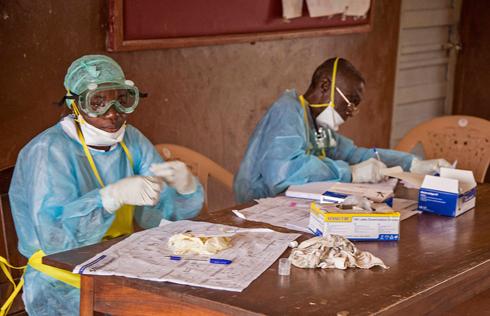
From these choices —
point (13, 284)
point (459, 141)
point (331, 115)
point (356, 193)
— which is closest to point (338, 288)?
point (356, 193)

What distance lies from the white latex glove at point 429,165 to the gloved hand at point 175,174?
122 cm

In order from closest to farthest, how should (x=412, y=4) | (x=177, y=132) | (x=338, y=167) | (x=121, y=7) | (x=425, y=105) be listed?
1. (x=338, y=167)
2. (x=121, y=7)
3. (x=177, y=132)
4. (x=412, y=4)
5. (x=425, y=105)

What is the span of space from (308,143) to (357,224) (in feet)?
3.21

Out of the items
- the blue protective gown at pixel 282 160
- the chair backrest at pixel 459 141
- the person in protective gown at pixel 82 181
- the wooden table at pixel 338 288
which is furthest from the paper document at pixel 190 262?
the chair backrest at pixel 459 141

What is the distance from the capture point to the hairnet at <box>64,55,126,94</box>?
208 centimetres

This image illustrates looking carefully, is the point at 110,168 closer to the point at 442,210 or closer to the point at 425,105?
the point at 442,210

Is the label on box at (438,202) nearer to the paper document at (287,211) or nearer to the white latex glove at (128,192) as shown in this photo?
the paper document at (287,211)

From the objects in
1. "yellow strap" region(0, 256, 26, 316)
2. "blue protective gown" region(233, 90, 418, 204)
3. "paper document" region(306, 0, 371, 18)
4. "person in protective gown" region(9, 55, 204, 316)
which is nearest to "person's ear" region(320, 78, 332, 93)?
"blue protective gown" region(233, 90, 418, 204)

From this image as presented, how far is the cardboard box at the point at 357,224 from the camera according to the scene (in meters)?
1.78

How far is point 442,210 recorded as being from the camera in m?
2.15

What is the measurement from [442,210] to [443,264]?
515 mm

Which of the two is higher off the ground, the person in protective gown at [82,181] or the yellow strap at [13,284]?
the person in protective gown at [82,181]

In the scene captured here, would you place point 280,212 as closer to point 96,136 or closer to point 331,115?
point 96,136

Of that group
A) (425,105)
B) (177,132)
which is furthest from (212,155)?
(425,105)
